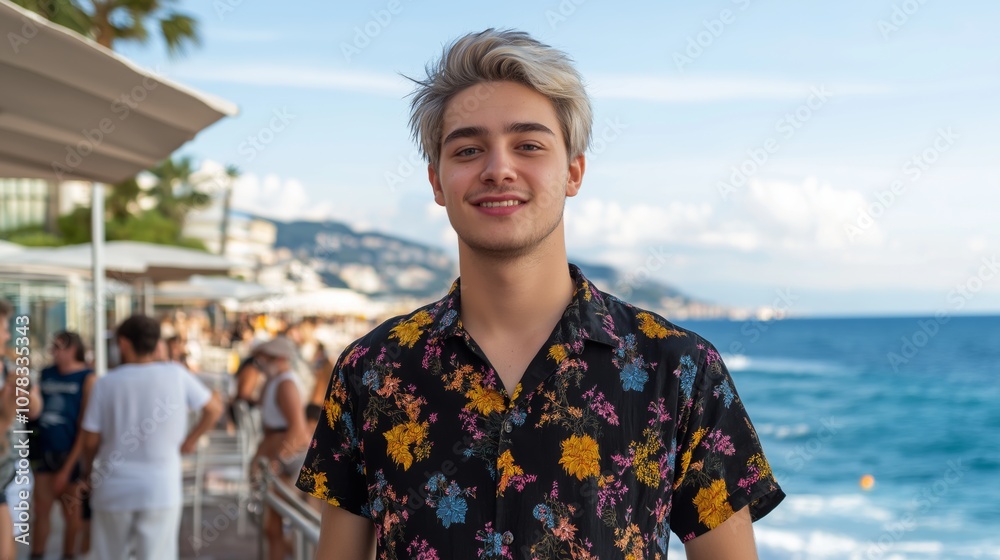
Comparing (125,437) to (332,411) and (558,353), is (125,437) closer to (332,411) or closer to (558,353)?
(332,411)

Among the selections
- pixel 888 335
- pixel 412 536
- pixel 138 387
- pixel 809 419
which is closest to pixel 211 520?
pixel 138 387

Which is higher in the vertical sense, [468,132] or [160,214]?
[160,214]

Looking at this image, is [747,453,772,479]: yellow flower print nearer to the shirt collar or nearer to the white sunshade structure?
the shirt collar

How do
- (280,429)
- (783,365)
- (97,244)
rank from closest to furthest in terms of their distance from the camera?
(280,429), (97,244), (783,365)

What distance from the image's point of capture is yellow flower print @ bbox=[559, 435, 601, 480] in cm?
148

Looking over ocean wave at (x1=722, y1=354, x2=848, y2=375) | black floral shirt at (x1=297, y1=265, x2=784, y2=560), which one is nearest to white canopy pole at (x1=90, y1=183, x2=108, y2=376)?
black floral shirt at (x1=297, y1=265, x2=784, y2=560)

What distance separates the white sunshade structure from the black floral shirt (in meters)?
1.76

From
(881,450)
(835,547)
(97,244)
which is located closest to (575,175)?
(97,244)

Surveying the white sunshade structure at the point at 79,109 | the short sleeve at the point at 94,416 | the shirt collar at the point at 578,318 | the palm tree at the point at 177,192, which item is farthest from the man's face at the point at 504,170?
the palm tree at the point at 177,192

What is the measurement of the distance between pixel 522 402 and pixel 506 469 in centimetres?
11

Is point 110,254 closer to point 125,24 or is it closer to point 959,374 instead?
point 125,24

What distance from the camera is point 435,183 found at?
175cm

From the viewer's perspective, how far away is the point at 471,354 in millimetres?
1597

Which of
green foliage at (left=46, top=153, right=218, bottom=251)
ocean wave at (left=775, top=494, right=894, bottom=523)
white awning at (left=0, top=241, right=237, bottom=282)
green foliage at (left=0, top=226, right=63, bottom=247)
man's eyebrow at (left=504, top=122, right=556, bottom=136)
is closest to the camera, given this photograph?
man's eyebrow at (left=504, top=122, right=556, bottom=136)
